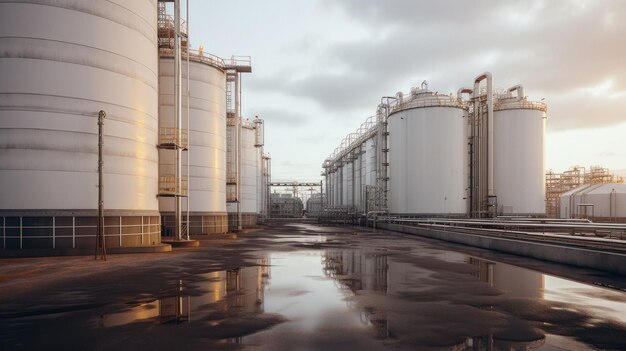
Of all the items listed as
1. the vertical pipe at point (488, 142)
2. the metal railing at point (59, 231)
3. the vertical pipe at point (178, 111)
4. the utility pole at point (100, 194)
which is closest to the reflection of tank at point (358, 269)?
the vertical pipe at point (178, 111)

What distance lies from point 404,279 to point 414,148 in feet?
98.2

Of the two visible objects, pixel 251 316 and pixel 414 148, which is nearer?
pixel 251 316

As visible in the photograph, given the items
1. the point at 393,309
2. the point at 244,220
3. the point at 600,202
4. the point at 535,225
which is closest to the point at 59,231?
the point at 393,309

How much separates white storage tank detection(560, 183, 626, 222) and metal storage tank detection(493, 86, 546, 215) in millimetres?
5330

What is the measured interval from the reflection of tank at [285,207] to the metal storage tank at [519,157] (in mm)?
55477

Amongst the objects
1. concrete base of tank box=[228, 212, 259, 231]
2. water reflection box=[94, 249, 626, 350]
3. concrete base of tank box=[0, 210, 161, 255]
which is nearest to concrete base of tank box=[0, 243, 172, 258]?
concrete base of tank box=[0, 210, 161, 255]

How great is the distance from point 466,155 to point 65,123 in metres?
35.7

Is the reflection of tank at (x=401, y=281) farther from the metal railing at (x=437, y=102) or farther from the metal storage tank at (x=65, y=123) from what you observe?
the metal railing at (x=437, y=102)

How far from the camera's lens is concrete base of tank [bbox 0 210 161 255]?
709 inches

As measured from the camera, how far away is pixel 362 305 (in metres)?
9.56

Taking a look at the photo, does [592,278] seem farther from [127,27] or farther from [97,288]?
[127,27]

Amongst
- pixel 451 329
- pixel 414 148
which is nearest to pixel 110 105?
pixel 451 329

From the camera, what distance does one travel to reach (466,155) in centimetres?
4159

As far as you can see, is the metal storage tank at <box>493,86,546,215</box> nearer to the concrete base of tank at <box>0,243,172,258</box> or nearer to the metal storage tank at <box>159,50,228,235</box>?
the metal storage tank at <box>159,50,228,235</box>
